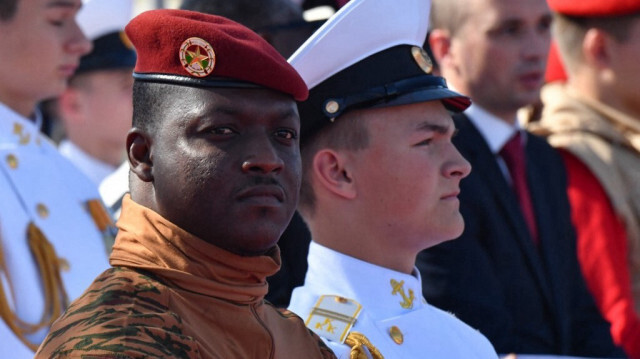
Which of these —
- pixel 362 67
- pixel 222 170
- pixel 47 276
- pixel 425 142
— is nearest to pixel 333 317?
pixel 425 142

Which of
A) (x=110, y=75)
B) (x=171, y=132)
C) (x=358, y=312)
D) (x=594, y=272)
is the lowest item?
(x=594, y=272)

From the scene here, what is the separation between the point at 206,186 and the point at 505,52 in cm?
300

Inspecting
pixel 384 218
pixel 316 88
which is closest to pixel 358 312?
pixel 384 218

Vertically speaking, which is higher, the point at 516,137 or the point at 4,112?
the point at 4,112

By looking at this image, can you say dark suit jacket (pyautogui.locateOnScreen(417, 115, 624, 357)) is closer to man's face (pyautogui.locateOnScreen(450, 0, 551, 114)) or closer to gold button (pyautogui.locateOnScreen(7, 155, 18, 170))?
man's face (pyautogui.locateOnScreen(450, 0, 551, 114))

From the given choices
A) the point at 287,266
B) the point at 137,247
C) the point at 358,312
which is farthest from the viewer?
the point at 287,266

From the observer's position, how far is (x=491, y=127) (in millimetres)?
5082

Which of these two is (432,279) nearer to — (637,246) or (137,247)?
(637,246)

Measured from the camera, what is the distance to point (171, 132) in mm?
2492

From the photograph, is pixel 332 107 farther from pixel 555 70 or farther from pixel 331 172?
pixel 555 70

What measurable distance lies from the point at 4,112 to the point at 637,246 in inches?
109

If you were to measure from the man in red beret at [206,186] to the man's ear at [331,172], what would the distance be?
0.98 metres

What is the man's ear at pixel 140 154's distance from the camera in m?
2.53

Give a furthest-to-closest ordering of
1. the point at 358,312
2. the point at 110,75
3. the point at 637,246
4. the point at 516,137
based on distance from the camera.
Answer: the point at 110,75 < the point at 637,246 < the point at 516,137 < the point at 358,312
